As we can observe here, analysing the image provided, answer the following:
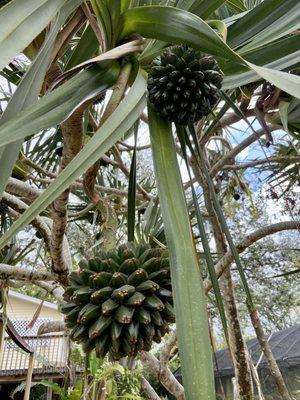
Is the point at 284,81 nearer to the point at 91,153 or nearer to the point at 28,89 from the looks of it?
the point at 91,153

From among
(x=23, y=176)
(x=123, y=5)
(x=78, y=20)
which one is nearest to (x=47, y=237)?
(x=23, y=176)

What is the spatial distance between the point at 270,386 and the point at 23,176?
582cm

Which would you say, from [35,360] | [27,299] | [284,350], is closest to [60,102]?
[284,350]

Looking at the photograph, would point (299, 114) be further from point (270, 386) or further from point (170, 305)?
point (270, 386)

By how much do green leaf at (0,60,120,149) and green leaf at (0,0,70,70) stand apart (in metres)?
0.08

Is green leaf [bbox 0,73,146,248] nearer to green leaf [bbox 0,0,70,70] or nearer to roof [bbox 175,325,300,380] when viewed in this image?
green leaf [bbox 0,0,70,70]

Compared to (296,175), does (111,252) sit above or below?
below

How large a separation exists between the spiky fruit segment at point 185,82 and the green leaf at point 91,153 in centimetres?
8

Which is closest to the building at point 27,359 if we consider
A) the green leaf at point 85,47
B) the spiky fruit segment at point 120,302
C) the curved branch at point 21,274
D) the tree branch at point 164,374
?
the tree branch at point 164,374

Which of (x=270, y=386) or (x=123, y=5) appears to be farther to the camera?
(x=270, y=386)

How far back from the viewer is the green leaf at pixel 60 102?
498 millimetres

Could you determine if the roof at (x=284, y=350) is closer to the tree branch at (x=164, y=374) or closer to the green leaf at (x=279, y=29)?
the tree branch at (x=164, y=374)

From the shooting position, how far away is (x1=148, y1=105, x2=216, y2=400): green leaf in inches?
14.8

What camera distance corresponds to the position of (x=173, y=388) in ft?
6.26
